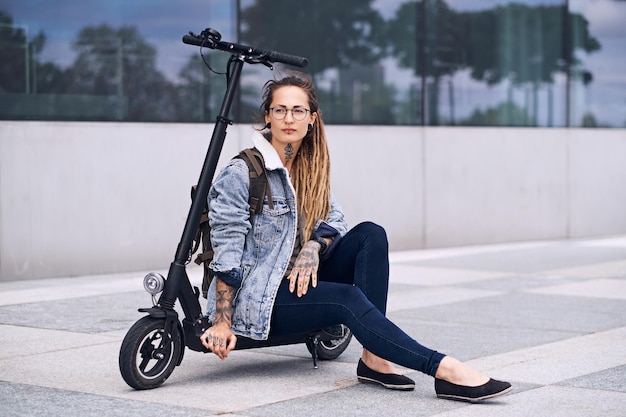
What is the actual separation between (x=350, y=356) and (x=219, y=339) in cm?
121

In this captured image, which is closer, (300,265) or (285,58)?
(300,265)

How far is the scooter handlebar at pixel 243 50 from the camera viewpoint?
5.25 m

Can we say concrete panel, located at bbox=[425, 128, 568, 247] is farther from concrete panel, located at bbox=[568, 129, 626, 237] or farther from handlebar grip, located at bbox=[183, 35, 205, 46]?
handlebar grip, located at bbox=[183, 35, 205, 46]

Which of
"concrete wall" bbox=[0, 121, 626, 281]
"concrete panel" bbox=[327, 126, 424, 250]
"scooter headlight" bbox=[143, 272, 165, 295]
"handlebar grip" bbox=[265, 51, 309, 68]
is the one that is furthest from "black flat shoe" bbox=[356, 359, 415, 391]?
"concrete panel" bbox=[327, 126, 424, 250]

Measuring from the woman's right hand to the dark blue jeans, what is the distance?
232 mm

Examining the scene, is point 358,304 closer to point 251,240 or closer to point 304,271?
point 304,271

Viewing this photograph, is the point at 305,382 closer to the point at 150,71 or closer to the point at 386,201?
the point at 150,71

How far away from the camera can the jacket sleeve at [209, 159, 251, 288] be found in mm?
5109

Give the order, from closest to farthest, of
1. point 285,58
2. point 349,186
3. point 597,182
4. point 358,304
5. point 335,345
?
point 358,304 < point 285,58 < point 335,345 < point 349,186 < point 597,182

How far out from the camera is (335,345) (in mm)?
6000

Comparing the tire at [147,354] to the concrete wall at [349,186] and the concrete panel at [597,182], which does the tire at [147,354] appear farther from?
the concrete panel at [597,182]

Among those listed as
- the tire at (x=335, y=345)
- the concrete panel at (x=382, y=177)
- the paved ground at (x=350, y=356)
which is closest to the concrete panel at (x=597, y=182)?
the concrete panel at (x=382, y=177)

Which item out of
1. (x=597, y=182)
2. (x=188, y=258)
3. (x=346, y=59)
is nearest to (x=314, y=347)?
(x=188, y=258)

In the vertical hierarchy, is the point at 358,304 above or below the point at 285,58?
below
